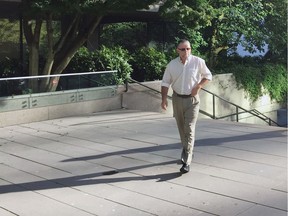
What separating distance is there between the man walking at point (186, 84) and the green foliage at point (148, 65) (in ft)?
27.9

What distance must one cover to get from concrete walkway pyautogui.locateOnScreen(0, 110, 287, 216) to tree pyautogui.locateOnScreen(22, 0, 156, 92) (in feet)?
7.76

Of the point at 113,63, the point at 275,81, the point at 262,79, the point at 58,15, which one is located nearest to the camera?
the point at 58,15

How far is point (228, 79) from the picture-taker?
1686 centimetres

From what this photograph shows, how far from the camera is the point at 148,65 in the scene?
14641 mm

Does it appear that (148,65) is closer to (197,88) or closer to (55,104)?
(55,104)

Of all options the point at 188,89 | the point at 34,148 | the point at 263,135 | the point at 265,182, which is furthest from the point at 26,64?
the point at 265,182

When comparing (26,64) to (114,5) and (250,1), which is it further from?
(250,1)

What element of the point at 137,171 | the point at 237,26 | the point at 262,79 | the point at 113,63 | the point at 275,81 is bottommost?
the point at 137,171

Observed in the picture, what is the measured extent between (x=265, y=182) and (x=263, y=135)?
3.11 meters

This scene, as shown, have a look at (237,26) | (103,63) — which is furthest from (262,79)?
(103,63)

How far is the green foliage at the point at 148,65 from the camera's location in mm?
14595

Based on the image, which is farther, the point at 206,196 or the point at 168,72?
the point at 168,72

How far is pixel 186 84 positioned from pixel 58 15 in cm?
681

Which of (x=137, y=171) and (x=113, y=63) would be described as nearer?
(x=137, y=171)
